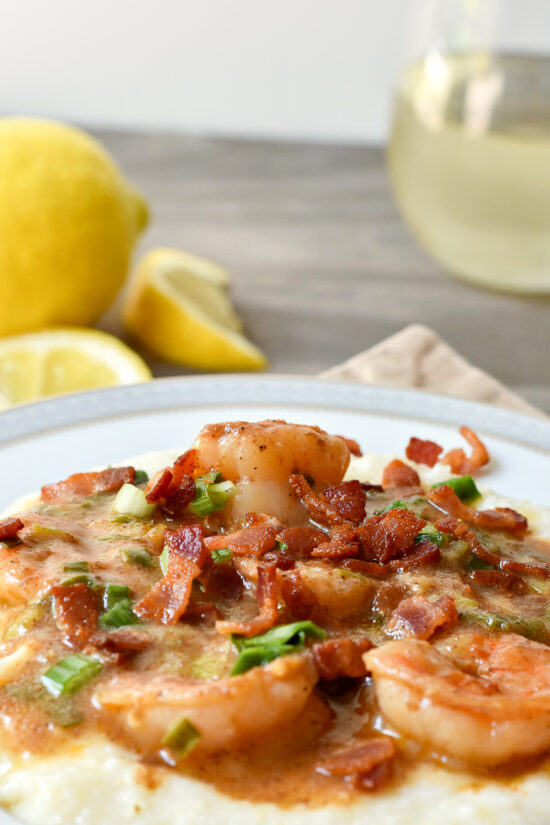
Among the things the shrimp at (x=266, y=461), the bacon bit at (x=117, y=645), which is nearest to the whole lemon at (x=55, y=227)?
the shrimp at (x=266, y=461)

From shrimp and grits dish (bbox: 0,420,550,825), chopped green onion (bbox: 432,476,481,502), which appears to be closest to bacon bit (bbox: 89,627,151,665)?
shrimp and grits dish (bbox: 0,420,550,825)

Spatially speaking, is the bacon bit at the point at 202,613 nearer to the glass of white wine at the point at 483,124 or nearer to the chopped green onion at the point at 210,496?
the chopped green onion at the point at 210,496

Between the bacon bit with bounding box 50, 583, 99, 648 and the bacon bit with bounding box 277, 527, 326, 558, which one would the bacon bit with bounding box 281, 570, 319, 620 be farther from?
the bacon bit with bounding box 50, 583, 99, 648

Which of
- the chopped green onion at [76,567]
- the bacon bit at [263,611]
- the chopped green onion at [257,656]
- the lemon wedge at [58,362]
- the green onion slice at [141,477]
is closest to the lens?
the chopped green onion at [257,656]

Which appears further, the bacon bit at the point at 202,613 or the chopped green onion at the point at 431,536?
the chopped green onion at the point at 431,536

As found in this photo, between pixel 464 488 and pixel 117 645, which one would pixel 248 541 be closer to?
pixel 117 645

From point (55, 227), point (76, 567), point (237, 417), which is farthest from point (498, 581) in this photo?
point (55, 227)

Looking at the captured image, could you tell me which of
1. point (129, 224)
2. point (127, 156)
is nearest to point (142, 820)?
point (129, 224)
